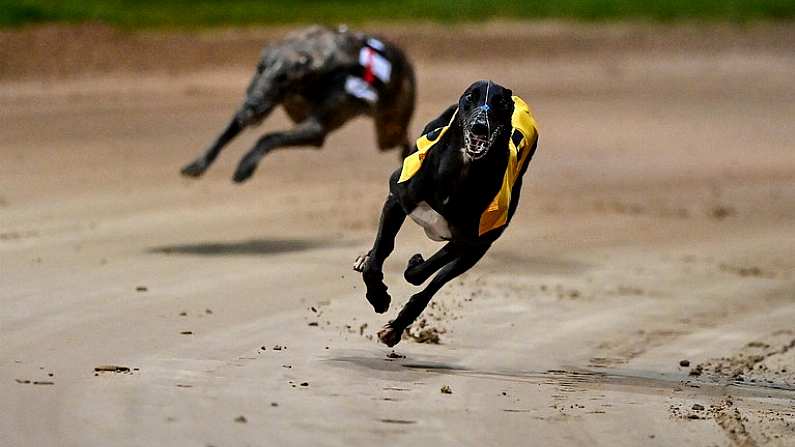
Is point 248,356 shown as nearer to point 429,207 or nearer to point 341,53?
point 429,207

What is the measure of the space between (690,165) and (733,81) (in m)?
4.56

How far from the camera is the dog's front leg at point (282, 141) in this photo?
9.55 meters

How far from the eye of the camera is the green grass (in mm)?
17312

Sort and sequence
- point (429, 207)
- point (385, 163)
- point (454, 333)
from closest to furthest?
point (429, 207)
point (454, 333)
point (385, 163)

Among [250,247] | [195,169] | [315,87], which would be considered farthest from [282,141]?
[250,247]

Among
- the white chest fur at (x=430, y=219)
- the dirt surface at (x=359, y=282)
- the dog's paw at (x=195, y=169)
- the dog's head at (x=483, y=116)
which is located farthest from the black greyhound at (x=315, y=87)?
the dog's head at (x=483, y=116)

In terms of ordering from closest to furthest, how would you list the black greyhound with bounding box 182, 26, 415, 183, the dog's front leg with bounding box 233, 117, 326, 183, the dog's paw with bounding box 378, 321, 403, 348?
the dog's paw with bounding box 378, 321, 403, 348
the dog's front leg with bounding box 233, 117, 326, 183
the black greyhound with bounding box 182, 26, 415, 183

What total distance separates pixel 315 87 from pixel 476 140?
13.9 ft

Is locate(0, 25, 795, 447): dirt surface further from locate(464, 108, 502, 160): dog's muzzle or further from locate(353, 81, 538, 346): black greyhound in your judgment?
locate(464, 108, 502, 160): dog's muzzle

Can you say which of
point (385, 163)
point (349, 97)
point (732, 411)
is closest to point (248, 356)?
point (732, 411)

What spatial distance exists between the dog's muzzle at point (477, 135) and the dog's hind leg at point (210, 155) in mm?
3906

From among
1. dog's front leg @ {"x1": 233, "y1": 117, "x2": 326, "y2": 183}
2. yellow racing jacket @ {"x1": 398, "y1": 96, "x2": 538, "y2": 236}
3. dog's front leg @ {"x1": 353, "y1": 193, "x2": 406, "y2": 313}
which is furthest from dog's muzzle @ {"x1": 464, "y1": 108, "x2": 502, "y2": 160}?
dog's front leg @ {"x1": 233, "y1": 117, "x2": 326, "y2": 183}

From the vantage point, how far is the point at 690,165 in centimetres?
1477

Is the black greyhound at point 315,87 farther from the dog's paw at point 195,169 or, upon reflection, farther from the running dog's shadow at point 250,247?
the running dog's shadow at point 250,247
